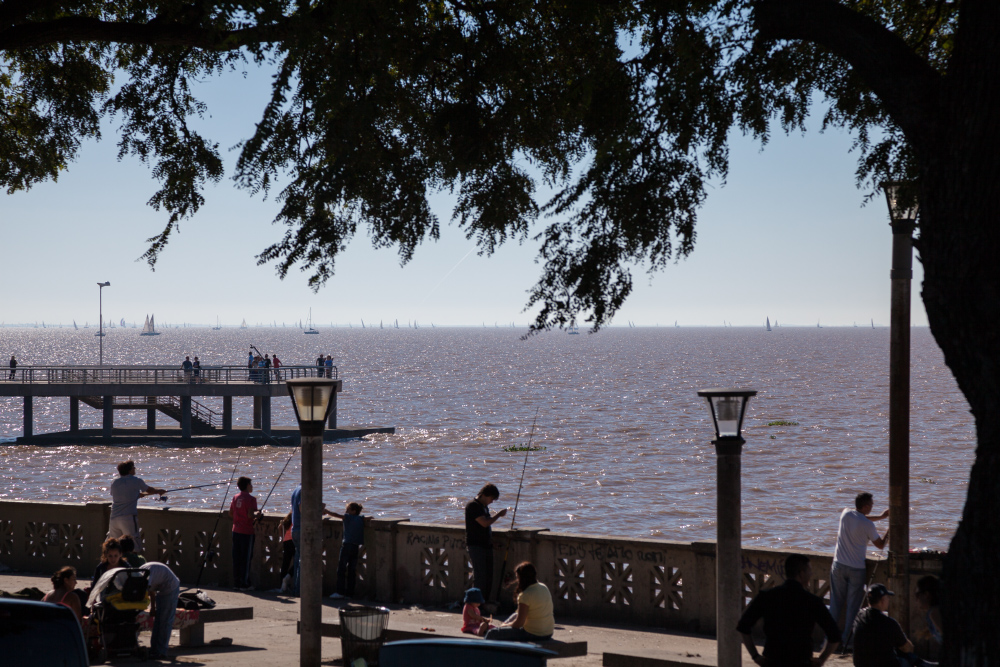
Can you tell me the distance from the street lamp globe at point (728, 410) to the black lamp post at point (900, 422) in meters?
2.80

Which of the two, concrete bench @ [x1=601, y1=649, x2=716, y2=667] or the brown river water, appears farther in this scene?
the brown river water

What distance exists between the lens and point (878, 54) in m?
5.47

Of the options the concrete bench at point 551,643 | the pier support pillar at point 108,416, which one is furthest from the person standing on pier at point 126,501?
the pier support pillar at point 108,416

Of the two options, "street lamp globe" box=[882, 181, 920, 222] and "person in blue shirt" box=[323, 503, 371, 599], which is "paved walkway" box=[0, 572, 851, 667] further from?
"street lamp globe" box=[882, 181, 920, 222]

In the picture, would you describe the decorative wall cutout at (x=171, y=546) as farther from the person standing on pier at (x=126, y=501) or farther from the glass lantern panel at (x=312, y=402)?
the glass lantern panel at (x=312, y=402)

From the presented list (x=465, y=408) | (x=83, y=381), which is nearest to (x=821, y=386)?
(x=465, y=408)

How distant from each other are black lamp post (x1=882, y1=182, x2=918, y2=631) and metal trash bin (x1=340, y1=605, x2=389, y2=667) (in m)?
5.19

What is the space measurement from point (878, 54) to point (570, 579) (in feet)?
28.3

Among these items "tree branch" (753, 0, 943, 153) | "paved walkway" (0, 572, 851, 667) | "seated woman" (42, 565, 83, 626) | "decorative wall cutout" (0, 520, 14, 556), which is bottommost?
"paved walkway" (0, 572, 851, 667)

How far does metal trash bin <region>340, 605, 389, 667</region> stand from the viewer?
31.4ft

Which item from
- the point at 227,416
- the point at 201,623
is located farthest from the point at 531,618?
the point at 227,416

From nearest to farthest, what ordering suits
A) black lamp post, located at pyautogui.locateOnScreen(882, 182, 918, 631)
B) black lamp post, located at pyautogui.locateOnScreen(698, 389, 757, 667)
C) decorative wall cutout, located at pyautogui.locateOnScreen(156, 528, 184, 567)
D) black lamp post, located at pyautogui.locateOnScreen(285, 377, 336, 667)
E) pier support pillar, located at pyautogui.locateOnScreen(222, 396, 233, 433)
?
black lamp post, located at pyautogui.locateOnScreen(698, 389, 757, 667)
black lamp post, located at pyautogui.locateOnScreen(285, 377, 336, 667)
black lamp post, located at pyautogui.locateOnScreen(882, 182, 918, 631)
decorative wall cutout, located at pyautogui.locateOnScreen(156, 528, 184, 567)
pier support pillar, located at pyautogui.locateOnScreen(222, 396, 233, 433)

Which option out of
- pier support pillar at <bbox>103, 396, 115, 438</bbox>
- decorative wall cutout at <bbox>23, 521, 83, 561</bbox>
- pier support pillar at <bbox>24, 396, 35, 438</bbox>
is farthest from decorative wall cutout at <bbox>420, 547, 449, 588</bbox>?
pier support pillar at <bbox>24, 396, 35, 438</bbox>

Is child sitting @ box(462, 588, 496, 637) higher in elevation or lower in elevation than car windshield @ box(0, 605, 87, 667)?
lower
